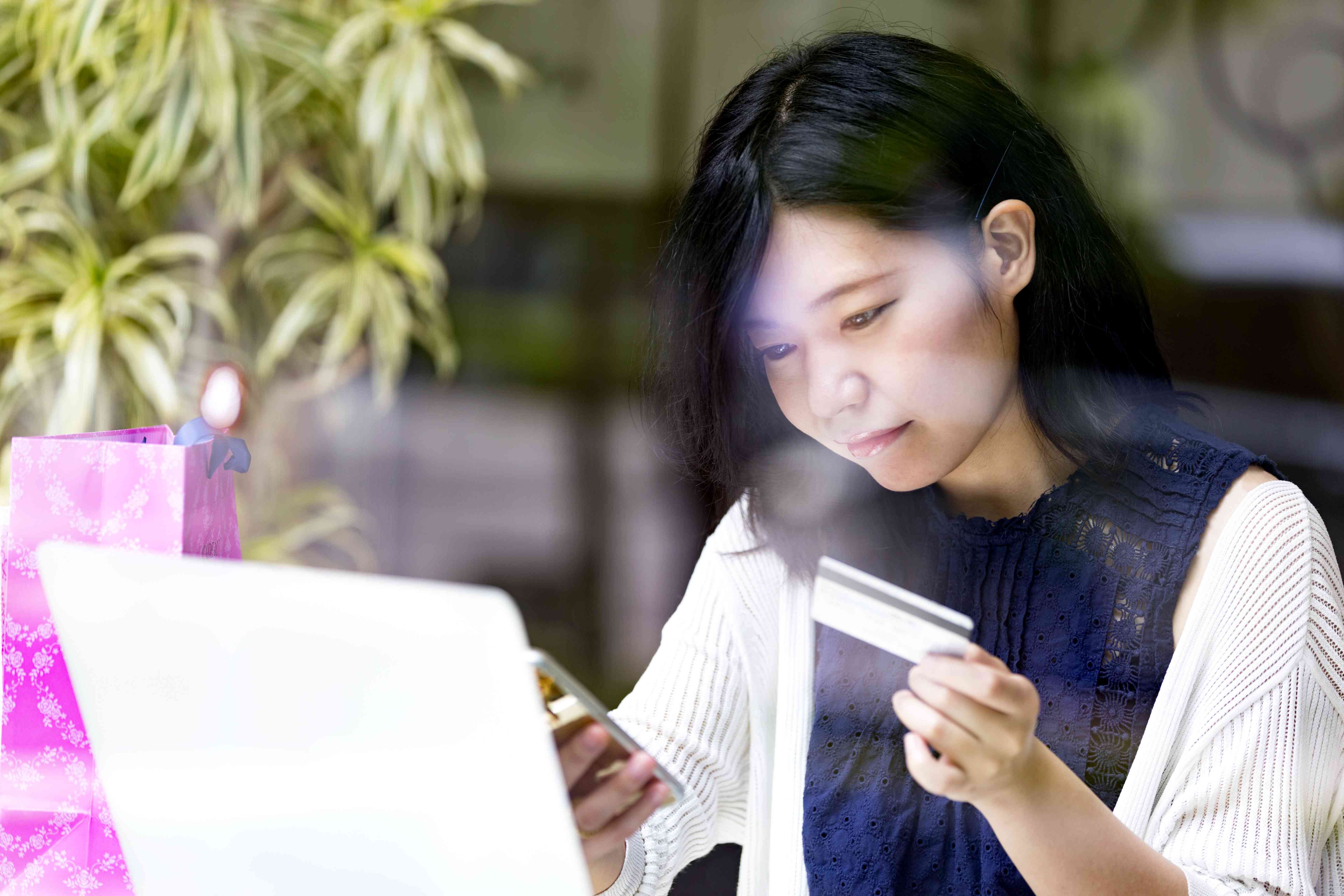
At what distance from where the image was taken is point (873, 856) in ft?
2.65

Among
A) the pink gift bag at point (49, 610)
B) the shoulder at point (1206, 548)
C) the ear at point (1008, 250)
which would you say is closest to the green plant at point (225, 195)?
the pink gift bag at point (49, 610)

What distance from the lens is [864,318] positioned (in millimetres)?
698

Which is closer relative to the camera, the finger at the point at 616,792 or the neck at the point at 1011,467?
the finger at the point at 616,792

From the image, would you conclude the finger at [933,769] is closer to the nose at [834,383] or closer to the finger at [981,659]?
the finger at [981,659]

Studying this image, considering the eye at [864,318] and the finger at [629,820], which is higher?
the eye at [864,318]

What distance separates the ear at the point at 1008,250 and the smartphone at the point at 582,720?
40 centimetres

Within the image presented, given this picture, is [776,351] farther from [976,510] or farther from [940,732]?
[940,732]

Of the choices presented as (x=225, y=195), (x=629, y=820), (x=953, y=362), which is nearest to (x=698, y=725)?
(x=629, y=820)

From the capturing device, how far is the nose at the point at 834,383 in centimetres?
71

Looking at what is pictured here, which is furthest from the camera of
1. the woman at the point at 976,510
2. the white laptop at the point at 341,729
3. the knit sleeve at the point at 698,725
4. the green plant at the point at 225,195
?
the green plant at the point at 225,195

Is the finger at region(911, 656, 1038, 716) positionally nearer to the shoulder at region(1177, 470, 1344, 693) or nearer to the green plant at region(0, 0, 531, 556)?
the shoulder at region(1177, 470, 1344, 693)

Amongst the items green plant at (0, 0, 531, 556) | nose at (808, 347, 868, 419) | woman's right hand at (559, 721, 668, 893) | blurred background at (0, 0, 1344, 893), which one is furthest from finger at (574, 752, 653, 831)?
A: green plant at (0, 0, 531, 556)

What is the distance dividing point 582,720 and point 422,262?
1.25m

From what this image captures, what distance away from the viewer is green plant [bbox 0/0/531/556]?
58.8 inches
